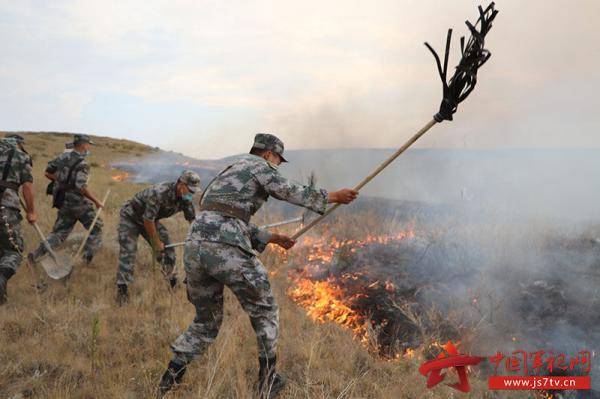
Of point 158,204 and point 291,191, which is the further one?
point 158,204

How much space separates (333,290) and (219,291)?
3.11m

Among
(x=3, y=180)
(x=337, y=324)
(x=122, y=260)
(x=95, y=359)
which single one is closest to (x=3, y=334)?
(x=95, y=359)

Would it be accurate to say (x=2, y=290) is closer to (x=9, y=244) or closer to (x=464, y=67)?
(x=9, y=244)

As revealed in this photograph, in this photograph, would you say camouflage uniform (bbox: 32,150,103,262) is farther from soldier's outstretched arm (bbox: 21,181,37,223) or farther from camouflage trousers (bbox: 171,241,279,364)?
camouflage trousers (bbox: 171,241,279,364)

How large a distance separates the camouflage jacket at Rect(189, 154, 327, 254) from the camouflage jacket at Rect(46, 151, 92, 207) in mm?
3896

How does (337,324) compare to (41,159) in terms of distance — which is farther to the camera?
(41,159)

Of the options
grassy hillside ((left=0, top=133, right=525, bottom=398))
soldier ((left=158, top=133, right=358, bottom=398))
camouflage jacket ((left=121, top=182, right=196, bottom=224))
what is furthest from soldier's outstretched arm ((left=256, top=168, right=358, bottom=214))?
camouflage jacket ((left=121, top=182, right=196, bottom=224))

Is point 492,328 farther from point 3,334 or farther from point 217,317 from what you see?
point 3,334

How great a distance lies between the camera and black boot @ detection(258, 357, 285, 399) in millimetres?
3275

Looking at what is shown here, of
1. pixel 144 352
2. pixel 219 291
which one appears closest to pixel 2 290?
pixel 144 352

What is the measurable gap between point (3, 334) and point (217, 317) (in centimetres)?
241

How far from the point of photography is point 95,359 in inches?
150

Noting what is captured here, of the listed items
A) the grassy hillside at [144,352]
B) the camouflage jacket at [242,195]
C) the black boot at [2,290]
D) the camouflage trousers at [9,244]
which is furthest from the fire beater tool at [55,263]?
the camouflage jacket at [242,195]

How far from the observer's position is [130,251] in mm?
5664
